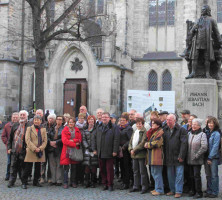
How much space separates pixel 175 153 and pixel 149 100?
13066 millimetres

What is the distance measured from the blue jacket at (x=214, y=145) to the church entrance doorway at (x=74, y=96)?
54.4ft

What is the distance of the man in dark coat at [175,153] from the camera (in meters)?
6.91

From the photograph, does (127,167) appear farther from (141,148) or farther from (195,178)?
(195,178)

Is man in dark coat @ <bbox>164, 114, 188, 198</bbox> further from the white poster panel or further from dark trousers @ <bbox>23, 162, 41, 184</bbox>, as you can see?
the white poster panel

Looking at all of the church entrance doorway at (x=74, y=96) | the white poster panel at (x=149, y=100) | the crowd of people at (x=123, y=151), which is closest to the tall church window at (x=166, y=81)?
the white poster panel at (x=149, y=100)

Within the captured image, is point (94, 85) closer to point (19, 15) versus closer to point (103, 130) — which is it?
point (19, 15)

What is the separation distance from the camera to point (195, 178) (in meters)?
6.91

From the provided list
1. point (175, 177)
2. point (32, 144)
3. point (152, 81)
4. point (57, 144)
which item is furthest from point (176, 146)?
point (152, 81)

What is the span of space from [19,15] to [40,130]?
19285 millimetres

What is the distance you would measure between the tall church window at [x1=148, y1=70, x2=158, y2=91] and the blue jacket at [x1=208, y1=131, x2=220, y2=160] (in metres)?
18.4

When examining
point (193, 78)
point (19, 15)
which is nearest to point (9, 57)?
point (19, 15)

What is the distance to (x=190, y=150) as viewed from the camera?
6949mm

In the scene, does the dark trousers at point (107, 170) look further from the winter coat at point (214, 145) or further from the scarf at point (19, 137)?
Result: the winter coat at point (214, 145)

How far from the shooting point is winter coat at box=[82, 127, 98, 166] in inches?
305
